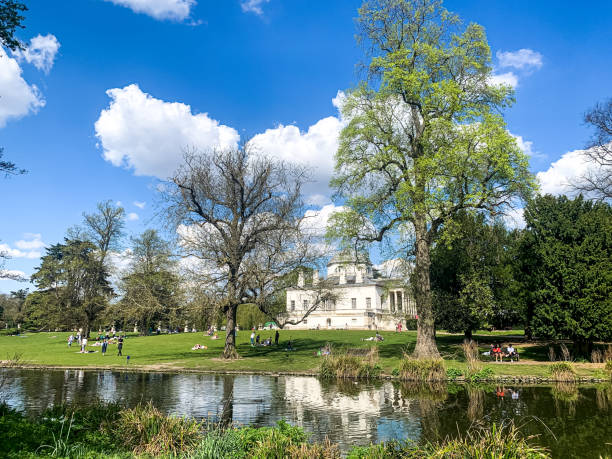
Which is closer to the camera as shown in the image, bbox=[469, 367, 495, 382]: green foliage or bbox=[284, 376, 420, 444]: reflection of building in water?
bbox=[284, 376, 420, 444]: reflection of building in water

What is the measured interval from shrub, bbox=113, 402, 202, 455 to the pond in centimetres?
343

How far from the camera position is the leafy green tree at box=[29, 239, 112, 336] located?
5719 centimetres

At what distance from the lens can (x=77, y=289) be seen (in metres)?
60.9

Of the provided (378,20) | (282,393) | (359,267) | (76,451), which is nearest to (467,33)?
(378,20)

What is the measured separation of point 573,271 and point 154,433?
27.3 m

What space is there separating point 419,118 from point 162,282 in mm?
37398

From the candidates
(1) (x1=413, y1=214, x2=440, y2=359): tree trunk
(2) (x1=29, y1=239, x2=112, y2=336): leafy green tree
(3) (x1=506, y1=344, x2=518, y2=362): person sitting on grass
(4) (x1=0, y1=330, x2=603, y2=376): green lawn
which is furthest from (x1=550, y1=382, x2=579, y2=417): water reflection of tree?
(2) (x1=29, y1=239, x2=112, y2=336): leafy green tree

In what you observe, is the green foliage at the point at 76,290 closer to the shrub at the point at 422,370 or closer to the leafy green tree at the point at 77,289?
the leafy green tree at the point at 77,289

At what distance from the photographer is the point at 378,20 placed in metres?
28.2

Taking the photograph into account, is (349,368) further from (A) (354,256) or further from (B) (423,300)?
(A) (354,256)

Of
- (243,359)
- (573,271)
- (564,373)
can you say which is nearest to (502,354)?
(573,271)

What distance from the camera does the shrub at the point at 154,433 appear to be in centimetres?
831

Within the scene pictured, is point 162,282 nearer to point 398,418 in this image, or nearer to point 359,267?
point 359,267

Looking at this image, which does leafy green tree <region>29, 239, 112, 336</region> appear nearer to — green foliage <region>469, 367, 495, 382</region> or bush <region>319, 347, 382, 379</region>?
bush <region>319, 347, 382, 379</region>
